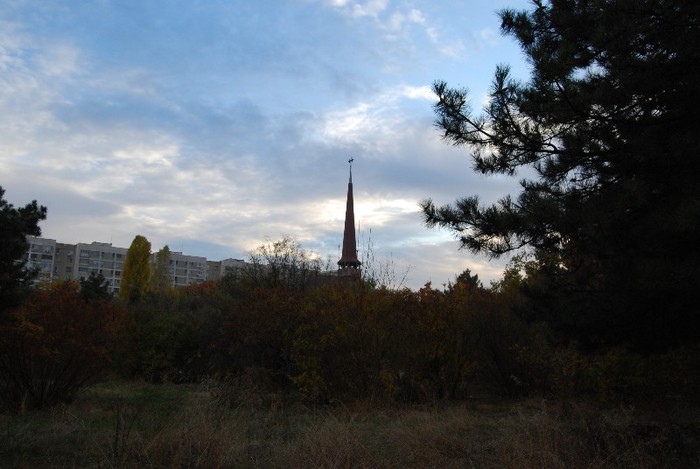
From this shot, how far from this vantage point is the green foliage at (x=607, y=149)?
19.4 ft

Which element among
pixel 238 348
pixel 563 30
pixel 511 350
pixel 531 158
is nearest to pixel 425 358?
pixel 511 350

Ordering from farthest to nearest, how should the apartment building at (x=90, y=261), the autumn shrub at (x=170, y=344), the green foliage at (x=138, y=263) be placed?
the apartment building at (x=90, y=261), the green foliage at (x=138, y=263), the autumn shrub at (x=170, y=344)

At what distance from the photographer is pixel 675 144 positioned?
5.95 m

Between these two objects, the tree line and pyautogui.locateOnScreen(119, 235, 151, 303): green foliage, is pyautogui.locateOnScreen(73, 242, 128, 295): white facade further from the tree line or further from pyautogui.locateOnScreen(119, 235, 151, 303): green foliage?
the tree line

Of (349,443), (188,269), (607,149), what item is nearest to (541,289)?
Result: (607,149)

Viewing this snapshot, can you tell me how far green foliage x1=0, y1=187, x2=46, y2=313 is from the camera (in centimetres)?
1010

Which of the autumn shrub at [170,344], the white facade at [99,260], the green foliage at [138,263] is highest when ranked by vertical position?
the white facade at [99,260]

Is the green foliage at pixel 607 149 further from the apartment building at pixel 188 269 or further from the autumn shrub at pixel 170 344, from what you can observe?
the apartment building at pixel 188 269

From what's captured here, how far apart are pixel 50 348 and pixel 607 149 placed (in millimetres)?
10390

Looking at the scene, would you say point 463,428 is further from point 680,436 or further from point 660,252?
point 660,252

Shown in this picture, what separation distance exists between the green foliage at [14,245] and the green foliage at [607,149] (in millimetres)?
7610

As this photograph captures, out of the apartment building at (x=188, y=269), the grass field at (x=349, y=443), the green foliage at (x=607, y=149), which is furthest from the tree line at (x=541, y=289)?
the apartment building at (x=188, y=269)

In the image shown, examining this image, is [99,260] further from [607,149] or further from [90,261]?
[607,149]

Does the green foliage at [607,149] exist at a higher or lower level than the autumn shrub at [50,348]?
higher
